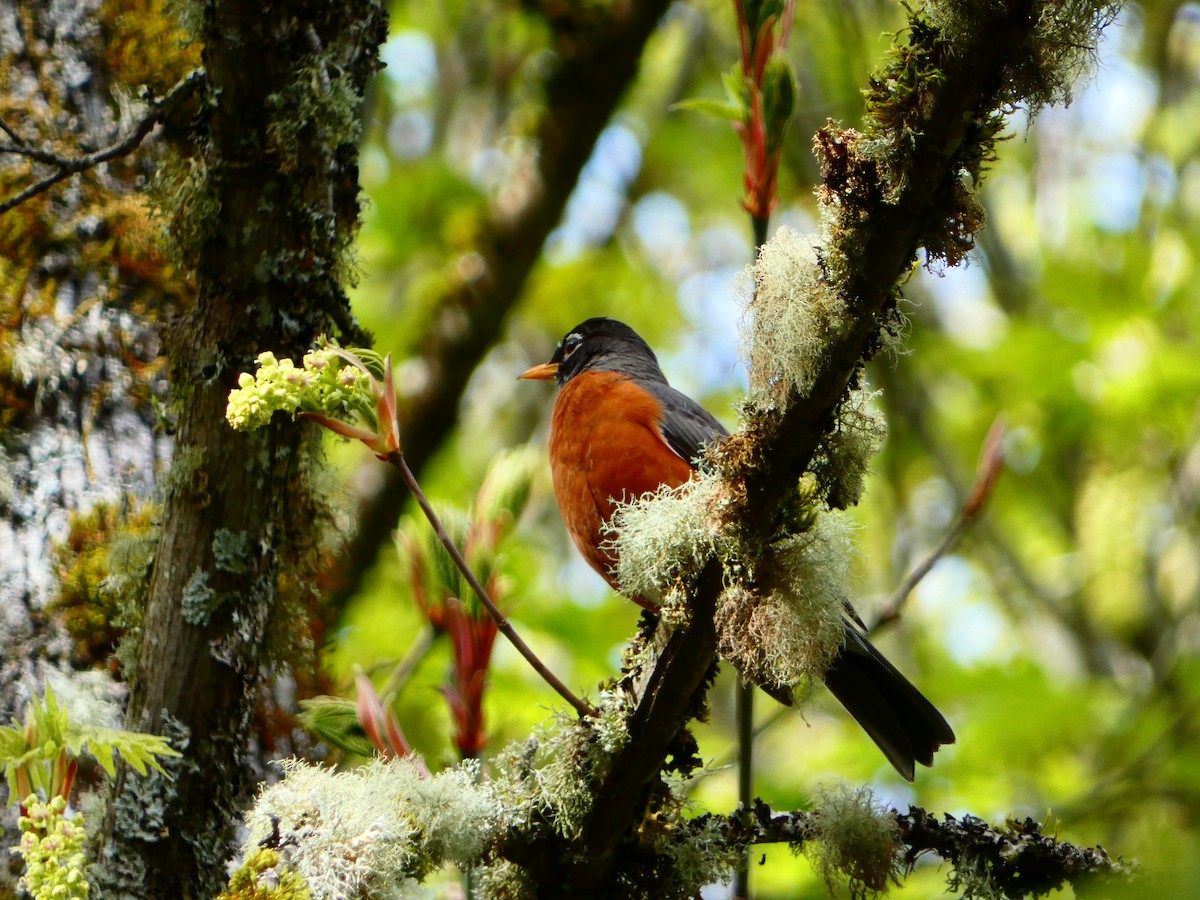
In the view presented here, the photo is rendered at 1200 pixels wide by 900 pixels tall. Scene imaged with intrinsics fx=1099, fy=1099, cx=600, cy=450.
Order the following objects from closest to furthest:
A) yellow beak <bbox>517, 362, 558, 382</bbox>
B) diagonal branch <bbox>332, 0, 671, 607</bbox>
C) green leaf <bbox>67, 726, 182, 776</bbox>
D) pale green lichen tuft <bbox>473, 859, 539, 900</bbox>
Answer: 1. green leaf <bbox>67, 726, 182, 776</bbox>
2. pale green lichen tuft <bbox>473, 859, 539, 900</bbox>
3. yellow beak <bbox>517, 362, 558, 382</bbox>
4. diagonal branch <bbox>332, 0, 671, 607</bbox>

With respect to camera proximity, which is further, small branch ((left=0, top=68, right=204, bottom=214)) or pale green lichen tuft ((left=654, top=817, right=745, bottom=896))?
small branch ((left=0, top=68, right=204, bottom=214))

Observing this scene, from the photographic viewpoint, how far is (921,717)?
2.91 meters

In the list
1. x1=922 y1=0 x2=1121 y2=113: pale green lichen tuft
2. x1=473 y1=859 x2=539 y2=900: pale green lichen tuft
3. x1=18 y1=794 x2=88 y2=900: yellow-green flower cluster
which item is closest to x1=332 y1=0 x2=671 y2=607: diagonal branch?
x1=473 y1=859 x2=539 y2=900: pale green lichen tuft

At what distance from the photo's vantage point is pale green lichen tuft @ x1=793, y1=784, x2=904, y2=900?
1.92 metres

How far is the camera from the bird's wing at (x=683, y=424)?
11.2 ft

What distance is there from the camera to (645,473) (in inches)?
132

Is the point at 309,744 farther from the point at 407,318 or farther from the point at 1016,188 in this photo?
the point at 1016,188

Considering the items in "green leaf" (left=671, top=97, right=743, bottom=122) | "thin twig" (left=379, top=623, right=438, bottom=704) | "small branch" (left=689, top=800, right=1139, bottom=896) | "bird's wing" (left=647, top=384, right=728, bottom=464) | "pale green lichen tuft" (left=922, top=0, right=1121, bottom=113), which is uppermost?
"bird's wing" (left=647, top=384, right=728, bottom=464)

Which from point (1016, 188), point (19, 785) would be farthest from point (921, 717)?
point (1016, 188)

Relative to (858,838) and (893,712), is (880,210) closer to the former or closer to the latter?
(858,838)

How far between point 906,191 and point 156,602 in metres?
1.54

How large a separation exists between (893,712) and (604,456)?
1.15 m

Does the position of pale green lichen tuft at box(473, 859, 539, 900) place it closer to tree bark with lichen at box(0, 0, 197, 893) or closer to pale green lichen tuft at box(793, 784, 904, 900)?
pale green lichen tuft at box(793, 784, 904, 900)

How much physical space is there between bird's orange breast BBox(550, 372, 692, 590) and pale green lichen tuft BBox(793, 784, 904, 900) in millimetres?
1291
